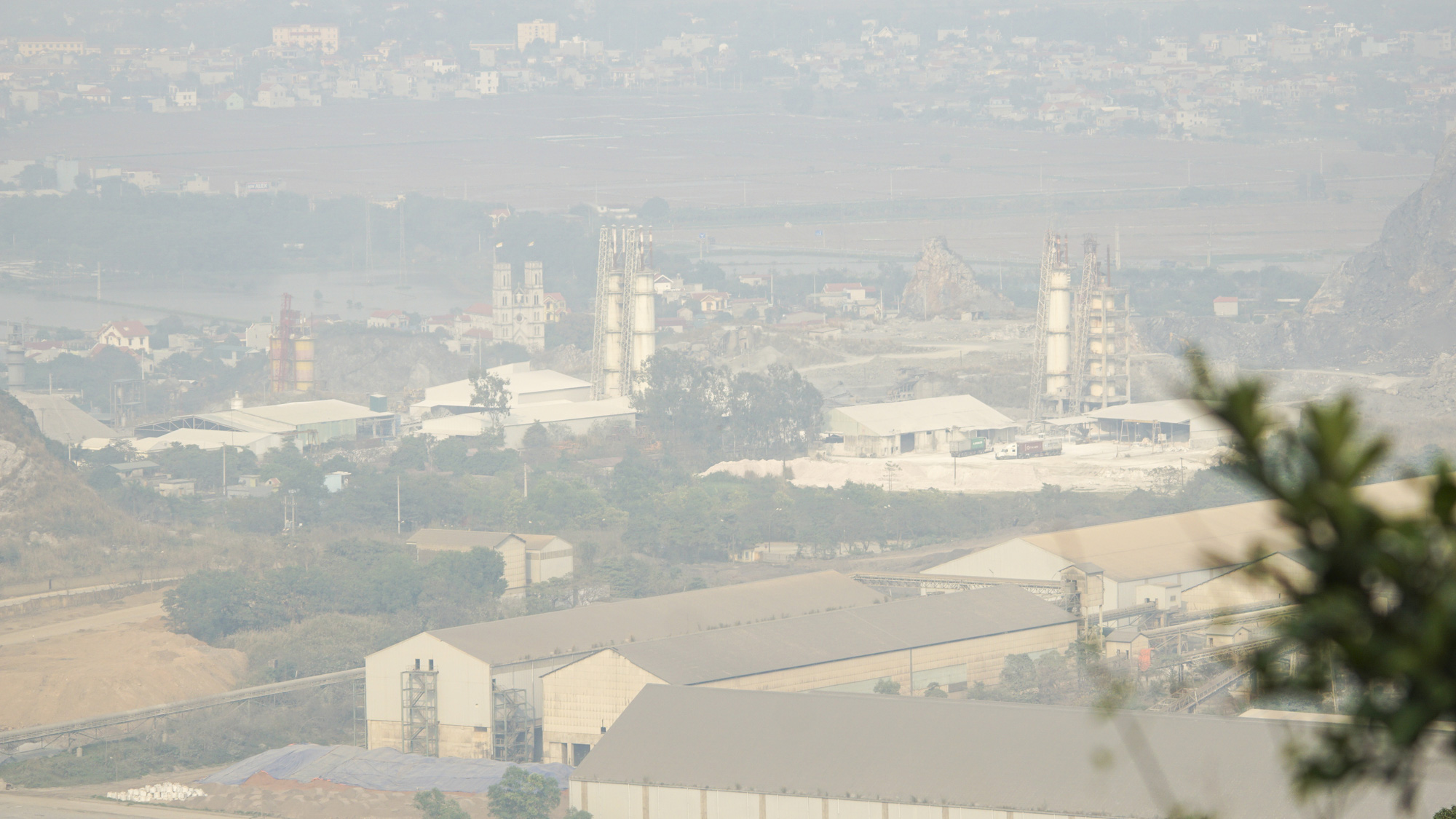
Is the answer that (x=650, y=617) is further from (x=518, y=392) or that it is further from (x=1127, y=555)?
(x=518, y=392)

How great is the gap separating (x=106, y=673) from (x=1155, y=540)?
1529 cm

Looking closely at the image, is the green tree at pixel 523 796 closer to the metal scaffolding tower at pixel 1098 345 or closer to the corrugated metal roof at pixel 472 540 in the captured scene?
the corrugated metal roof at pixel 472 540

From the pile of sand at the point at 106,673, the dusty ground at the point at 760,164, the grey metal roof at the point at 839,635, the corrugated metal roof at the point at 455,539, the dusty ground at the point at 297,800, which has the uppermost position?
the dusty ground at the point at 760,164

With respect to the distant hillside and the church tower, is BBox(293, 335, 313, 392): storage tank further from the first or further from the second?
the distant hillside

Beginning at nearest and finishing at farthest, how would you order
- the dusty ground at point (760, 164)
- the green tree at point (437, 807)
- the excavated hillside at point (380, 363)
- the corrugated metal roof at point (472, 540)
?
the green tree at point (437, 807) → the corrugated metal roof at point (472, 540) → the excavated hillside at point (380, 363) → the dusty ground at point (760, 164)

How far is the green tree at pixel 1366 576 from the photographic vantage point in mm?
1807

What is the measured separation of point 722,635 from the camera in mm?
24281

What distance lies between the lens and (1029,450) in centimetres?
4484

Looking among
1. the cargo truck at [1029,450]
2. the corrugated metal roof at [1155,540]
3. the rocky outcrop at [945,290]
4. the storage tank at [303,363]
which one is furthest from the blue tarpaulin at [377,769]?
the rocky outcrop at [945,290]

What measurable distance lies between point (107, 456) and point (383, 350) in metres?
18.7

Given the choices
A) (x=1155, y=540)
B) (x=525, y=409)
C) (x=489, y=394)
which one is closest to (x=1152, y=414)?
(x=525, y=409)

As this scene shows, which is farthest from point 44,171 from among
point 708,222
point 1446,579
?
point 1446,579

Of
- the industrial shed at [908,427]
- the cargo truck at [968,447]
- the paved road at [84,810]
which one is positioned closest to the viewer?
the paved road at [84,810]

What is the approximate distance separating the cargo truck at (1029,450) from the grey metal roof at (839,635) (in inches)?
692
